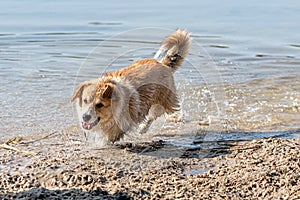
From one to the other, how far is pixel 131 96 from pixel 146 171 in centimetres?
115

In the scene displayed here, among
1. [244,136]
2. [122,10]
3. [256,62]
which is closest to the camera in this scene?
[244,136]

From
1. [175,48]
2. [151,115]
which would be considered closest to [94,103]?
[151,115]

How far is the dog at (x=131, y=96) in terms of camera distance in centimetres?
506

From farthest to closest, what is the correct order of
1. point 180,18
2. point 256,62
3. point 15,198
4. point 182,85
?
point 180,18
point 256,62
point 182,85
point 15,198

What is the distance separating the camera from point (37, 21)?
1220 cm

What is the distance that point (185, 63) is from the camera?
9.09 metres

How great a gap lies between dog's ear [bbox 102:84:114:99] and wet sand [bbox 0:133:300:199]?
54 centimetres

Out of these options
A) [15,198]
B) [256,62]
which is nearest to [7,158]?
[15,198]

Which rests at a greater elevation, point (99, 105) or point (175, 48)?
point (175, 48)

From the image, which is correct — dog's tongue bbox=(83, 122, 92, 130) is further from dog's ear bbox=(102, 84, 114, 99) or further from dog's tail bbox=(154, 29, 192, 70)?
dog's tail bbox=(154, 29, 192, 70)

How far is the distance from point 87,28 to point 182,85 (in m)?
4.68

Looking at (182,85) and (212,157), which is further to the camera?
(182,85)

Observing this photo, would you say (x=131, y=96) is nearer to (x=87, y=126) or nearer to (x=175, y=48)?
(x=87, y=126)

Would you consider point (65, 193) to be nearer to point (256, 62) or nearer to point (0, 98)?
point (0, 98)
